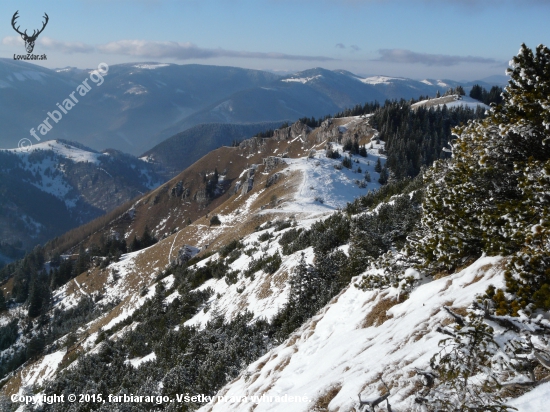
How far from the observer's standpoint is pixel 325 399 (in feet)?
24.6

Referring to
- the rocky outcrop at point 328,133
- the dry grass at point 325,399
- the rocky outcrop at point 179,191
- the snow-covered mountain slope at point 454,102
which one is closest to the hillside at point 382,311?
the dry grass at point 325,399

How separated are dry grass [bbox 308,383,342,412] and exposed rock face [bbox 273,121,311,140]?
146 m

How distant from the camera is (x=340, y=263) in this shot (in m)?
20.5

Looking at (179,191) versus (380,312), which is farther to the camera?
(179,191)

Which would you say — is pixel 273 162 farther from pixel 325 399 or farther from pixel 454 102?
pixel 325 399

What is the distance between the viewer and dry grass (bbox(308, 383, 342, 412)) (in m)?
7.30

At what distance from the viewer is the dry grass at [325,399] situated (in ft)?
24.0

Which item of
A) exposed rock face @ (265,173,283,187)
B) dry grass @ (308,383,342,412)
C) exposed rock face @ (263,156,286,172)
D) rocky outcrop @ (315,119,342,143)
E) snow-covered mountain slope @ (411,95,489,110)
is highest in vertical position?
snow-covered mountain slope @ (411,95,489,110)

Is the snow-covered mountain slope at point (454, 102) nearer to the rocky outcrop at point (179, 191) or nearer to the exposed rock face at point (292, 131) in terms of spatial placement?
the exposed rock face at point (292, 131)

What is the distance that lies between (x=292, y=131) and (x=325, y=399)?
156022 millimetres

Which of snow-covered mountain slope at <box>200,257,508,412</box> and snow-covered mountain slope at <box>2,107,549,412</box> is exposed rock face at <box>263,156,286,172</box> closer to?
snow-covered mountain slope at <box>2,107,549,412</box>

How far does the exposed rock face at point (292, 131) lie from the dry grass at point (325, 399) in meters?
146

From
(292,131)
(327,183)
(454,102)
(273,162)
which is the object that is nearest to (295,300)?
(327,183)

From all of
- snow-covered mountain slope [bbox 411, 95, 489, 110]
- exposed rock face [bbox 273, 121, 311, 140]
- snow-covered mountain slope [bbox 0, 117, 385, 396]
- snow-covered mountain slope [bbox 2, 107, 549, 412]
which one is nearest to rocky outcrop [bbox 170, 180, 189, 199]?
exposed rock face [bbox 273, 121, 311, 140]
